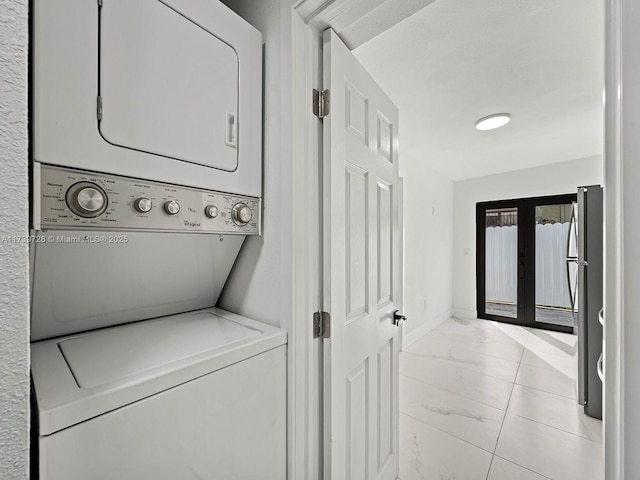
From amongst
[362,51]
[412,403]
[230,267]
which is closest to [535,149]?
[362,51]

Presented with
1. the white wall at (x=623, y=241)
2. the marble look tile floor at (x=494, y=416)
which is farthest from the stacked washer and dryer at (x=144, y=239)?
the marble look tile floor at (x=494, y=416)

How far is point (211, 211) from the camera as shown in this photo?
897mm

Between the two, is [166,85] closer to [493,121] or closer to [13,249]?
[13,249]

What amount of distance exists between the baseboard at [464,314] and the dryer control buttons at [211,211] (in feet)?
17.1

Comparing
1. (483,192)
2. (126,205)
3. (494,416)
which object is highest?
(483,192)

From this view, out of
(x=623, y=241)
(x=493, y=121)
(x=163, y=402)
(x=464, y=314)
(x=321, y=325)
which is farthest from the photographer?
(x=464, y=314)

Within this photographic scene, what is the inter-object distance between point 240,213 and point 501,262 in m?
5.09

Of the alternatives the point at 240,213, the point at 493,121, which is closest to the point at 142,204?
the point at 240,213

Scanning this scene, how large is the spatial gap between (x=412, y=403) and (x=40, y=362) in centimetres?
244

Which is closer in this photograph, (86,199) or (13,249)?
(13,249)

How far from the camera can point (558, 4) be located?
57.8 inches

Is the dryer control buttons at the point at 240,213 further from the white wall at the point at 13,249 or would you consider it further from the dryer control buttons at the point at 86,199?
the white wall at the point at 13,249

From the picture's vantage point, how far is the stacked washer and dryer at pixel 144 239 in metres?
0.60

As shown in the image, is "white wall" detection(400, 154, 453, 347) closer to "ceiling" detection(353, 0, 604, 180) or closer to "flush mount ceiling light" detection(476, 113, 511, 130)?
"ceiling" detection(353, 0, 604, 180)
